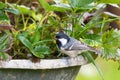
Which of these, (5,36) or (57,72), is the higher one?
(5,36)

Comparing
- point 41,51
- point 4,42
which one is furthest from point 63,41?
point 4,42

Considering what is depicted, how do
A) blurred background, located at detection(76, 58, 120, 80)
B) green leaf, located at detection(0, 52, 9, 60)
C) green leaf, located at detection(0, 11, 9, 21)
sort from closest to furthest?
green leaf, located at detection(0, 52, 9, 60), green leaf, located at detection(0, 11, 9, 21), blurred background, located at detection(76, 58, 120, 80)

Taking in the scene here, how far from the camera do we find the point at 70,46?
73.7 inches

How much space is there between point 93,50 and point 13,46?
316mm

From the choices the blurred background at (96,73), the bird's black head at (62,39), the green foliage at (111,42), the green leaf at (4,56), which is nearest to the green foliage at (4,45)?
the green leaf at (4,56)

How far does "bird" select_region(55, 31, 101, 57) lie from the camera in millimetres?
1841

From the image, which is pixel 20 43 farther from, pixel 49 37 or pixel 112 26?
pixel 112 26

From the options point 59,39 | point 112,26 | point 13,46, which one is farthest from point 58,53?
point 112,26

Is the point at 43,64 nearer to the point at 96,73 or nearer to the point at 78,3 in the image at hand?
the point at 78,3

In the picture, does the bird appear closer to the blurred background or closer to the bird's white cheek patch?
the bird's white cheek patch

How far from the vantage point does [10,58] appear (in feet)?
5.54

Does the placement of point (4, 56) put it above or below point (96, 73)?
above

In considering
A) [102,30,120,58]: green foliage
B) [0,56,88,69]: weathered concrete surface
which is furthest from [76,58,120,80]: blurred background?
[0,56,88,69]: weathered concrete surface

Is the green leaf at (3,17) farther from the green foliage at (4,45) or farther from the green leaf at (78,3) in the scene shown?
the green leaf at (78,3)
